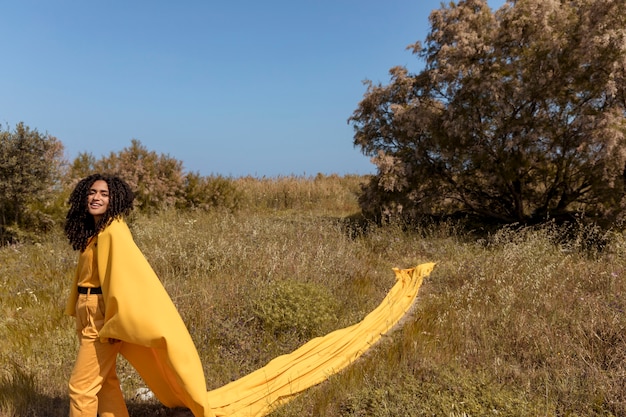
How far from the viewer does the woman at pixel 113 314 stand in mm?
2344

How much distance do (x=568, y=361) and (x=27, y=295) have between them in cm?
600

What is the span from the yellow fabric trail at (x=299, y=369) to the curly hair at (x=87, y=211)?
1423 mm

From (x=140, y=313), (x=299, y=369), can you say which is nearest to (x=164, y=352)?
(x=140, y=313)

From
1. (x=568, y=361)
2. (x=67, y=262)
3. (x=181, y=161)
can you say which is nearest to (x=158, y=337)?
(x=568, y=361)

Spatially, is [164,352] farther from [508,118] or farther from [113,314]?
[508,118]

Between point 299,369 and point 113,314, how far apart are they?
169 cm

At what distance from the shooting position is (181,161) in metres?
12.1

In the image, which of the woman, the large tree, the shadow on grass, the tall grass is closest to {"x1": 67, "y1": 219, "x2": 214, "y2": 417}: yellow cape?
the woman

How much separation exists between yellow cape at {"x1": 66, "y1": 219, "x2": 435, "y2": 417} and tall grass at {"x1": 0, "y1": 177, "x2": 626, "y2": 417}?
0.24 metres

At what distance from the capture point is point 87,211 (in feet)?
8.51

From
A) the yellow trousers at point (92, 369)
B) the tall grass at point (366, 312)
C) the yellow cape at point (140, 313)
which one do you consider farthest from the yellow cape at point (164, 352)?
the tall grass at point (366, 312)

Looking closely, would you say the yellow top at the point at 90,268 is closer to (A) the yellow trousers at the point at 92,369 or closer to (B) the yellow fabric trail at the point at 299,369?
(A) the yellow trousers at the point at 92,369

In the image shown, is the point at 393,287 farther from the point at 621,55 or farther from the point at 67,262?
the point at 621,55

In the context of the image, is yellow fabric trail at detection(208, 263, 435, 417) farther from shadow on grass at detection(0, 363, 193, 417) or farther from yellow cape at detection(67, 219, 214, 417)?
yellow cape at detection(67, 219, 214, 417)
